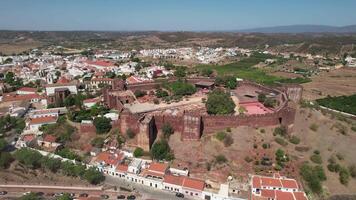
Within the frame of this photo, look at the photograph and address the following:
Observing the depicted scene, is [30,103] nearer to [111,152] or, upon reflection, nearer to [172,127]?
[111,152]

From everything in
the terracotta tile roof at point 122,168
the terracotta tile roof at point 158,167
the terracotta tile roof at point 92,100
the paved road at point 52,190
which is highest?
the terracotta tile roof at point 92,100

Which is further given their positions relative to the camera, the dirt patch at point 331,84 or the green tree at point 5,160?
the dirt patch at point 331,84

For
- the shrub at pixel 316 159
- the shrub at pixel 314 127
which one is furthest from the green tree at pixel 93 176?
the shrub at pixel 314 127

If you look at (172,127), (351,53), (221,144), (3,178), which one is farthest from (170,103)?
(351,53)

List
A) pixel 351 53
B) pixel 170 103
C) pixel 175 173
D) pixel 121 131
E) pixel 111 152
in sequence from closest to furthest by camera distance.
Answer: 1. pixel 175 173
2. pixel 111 152
3. pixel 121 131
4. pixel 170 103
5. pixel 351 53

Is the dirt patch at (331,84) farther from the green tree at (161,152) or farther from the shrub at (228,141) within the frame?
the green tree at (161,152)

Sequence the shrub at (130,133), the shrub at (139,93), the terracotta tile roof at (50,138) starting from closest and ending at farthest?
1. the shrub at (130,133)
2. the terracotta tile roof at (50,138)
3. the shrub at (139,93)

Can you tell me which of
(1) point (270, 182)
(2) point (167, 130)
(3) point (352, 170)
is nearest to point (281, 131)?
(3) point (352, 170)

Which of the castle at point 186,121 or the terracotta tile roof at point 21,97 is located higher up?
the castle at point 186,121
